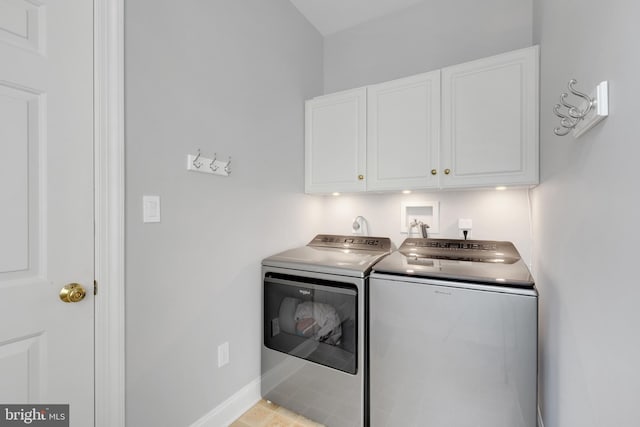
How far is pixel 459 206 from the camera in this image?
6.35ft

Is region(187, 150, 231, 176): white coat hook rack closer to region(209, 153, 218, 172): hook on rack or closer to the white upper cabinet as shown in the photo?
region(209, 153, 218, 172): hook on rack

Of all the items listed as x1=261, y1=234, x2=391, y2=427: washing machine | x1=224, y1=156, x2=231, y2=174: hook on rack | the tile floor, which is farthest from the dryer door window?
x1=224, y1=156, x2=231, y2=174: hook on rack

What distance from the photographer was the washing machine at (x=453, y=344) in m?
1.15

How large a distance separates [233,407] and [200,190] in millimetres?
1269

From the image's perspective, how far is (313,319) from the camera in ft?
5.31

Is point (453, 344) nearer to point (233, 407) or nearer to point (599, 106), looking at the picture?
point (599, 106)

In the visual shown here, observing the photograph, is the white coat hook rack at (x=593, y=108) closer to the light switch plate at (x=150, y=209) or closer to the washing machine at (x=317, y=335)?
the washing machine at (x=317, y=335)

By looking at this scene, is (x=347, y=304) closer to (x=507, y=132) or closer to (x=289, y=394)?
(x=289, y=394)

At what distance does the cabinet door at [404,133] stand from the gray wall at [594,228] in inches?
22.7
